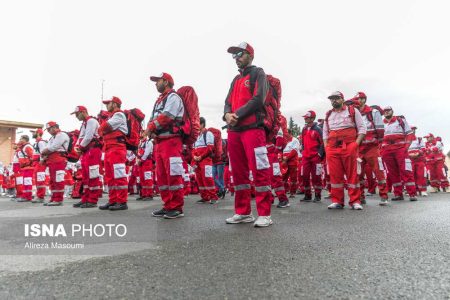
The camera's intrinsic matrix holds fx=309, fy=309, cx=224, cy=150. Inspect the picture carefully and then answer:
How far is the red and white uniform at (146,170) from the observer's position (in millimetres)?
9172

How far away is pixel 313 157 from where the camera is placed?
725 centimetres

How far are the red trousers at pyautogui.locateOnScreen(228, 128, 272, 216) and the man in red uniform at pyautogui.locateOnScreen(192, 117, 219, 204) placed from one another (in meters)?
3.55

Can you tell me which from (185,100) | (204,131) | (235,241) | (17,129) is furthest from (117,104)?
(17,129)

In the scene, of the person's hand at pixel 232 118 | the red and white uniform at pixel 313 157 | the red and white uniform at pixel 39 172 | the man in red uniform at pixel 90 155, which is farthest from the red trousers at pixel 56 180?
the red and white uniform at pixel 313 157

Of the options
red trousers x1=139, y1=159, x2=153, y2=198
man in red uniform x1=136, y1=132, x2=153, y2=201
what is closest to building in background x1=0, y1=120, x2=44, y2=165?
man in red uniform x1=136, y1=132, x2=153, y2=201

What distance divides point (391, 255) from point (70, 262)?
2.17 m

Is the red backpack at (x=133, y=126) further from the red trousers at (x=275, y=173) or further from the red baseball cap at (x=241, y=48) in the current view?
the red baseball cap at (x=241, y=48)

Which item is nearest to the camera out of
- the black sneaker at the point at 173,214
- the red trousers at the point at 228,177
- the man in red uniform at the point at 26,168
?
the black sneaker at the point at 173,214

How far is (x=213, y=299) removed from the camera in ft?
4.58

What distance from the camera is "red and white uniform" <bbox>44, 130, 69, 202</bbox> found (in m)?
7.11

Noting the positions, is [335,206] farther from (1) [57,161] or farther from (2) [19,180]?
(2) [19,180]

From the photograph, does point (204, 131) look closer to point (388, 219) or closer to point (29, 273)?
point (388, 219)

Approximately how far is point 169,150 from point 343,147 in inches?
120

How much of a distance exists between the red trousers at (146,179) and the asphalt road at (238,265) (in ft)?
19.7
